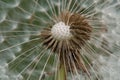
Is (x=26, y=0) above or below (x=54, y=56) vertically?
above

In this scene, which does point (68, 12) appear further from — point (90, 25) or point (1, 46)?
point (1, 46)

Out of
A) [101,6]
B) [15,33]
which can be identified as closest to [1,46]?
[15,33]

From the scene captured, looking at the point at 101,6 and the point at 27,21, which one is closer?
the point at 27,21

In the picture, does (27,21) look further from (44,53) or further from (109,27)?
(109,27)
